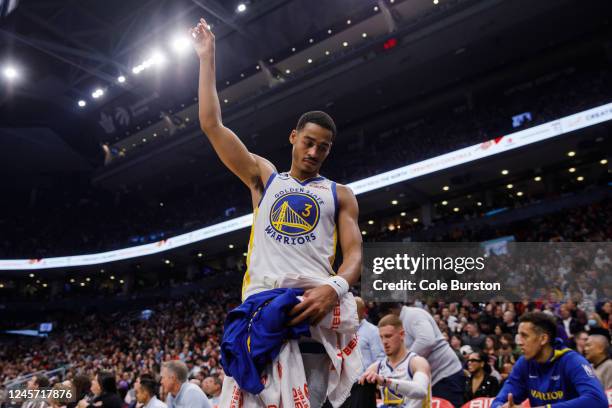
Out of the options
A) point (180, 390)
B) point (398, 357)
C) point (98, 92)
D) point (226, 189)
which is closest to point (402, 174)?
point (226, 189)

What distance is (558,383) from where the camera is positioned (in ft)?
11.8

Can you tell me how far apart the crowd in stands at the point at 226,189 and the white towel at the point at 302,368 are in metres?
18.6

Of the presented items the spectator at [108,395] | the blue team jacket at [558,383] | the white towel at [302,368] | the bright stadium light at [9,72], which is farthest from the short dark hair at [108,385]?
the bright stadium light at [9,72]

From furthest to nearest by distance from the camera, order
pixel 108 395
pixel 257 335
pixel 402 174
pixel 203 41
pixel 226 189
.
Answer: pixel 226 189, pixel 402 174, pixel 108 395, pixel 203 41, pixel 257 335

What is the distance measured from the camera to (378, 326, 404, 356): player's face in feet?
14.0

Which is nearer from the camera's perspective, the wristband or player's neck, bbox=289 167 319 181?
the wristband

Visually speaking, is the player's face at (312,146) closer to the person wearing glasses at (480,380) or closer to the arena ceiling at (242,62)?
the person wearing glasses at (480,380)

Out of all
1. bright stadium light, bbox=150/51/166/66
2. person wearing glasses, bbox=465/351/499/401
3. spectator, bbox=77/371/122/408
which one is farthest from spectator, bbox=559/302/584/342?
bright stadium light, bbox=150/51/166/66

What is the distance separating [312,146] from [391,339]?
98.6 inches

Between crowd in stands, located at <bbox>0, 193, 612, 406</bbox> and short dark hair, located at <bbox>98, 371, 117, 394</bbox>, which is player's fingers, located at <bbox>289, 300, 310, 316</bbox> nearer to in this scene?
crowd in stands, located at <bbox>0, 193, 612, 406</bbox>

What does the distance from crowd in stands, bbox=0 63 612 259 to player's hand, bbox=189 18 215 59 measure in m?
18.3

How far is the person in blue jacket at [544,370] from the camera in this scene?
348cm

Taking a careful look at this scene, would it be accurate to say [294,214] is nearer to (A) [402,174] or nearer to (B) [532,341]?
(B) [532,341]

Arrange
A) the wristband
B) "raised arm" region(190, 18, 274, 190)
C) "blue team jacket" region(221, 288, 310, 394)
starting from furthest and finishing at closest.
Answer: "raised arm" region(190, 18, 274, 190) → the wristband → "blue team jacket" region(221, 288, 310, 394)
